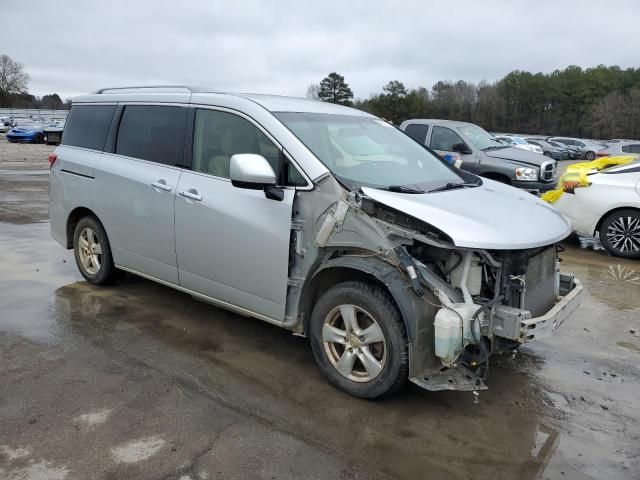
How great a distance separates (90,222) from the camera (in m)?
5.63

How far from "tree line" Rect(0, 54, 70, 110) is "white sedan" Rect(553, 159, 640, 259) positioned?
93472 millimetres

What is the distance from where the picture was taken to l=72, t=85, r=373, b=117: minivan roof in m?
4.39

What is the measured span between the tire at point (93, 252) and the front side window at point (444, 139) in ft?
25.1

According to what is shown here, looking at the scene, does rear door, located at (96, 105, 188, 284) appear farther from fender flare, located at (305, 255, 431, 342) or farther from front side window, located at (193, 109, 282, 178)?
fender flare, located at (305, 255, 431, 342)

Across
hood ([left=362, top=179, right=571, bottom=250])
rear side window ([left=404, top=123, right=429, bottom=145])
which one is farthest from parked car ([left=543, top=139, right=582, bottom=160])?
hood ([left=362, top=179, right=571, bottom=250])

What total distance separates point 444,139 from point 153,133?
783cm

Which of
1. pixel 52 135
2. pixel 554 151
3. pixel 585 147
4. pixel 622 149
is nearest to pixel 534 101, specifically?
pixel 585 147

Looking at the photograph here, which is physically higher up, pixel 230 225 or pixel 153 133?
pixel 153 133

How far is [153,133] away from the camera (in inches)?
196

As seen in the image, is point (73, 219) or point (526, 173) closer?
point (73, 219)

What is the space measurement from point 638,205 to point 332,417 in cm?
667

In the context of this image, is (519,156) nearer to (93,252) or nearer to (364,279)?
(93,252)

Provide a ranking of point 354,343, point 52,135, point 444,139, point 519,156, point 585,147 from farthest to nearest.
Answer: point 585,147
point 52,135
point 444,139
point 519,156
point 354,343

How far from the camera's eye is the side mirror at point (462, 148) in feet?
36.5
